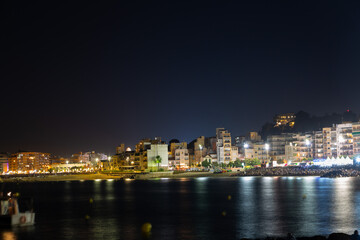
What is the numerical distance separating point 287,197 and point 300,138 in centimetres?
12041

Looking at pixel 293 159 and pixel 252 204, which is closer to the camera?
pixel 252 204

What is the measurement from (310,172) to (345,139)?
3212 cm

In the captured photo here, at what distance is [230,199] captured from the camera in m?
70.6

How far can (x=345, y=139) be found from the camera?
16500 centimetres

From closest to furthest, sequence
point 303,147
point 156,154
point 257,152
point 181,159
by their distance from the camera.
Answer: point 156,154 < point 303,147 < point 181,159 < point 257,152

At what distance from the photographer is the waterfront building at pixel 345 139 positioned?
163875mm

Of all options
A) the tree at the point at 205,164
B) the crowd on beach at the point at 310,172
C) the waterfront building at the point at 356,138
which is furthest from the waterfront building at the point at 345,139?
the tree at the point at 205,164

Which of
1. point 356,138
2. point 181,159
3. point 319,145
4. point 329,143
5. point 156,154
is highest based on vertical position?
point 356,138

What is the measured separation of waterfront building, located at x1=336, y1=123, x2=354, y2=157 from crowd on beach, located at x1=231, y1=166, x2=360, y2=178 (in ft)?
73.6

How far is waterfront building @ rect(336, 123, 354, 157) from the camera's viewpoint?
164 meters

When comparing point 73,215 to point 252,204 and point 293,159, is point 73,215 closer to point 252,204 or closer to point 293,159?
point 252,204

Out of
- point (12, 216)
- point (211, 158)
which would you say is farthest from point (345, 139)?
point (12, 216)

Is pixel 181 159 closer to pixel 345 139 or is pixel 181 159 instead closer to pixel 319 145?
pixel 319 145

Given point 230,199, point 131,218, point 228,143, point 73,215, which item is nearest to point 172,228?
point 131,218
